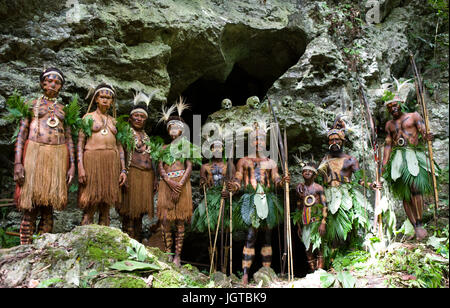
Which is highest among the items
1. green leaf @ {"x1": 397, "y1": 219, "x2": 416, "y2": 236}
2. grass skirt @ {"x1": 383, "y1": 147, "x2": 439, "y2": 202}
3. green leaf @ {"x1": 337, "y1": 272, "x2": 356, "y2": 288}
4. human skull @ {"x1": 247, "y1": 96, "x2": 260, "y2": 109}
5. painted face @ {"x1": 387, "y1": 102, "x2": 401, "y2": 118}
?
human skull @ {"x1": 247, "y1": 96, "x2": 260, "y2": 109}

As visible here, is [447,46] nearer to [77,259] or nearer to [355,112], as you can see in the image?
[355,112]

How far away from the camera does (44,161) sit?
4.32 metres

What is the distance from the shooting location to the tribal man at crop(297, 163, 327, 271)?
516 cm

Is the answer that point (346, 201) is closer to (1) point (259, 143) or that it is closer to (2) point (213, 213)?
(1) point (259, 143)

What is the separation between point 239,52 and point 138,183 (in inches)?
151

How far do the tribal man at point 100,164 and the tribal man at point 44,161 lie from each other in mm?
173

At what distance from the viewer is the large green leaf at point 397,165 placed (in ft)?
16.5

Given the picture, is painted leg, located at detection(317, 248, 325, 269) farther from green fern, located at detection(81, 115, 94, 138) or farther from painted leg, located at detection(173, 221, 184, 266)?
green fern, located at detection(81, 115, 94, 138)

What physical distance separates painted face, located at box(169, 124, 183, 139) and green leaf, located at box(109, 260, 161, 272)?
2597mm

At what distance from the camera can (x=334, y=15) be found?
7551 mm

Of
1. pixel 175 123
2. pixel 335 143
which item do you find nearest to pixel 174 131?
pixel 175 123

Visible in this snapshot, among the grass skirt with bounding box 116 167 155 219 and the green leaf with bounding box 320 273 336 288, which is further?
the grass skirt with bounding box 116 167 155 219

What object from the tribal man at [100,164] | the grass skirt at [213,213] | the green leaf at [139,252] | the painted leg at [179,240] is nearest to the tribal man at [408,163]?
the grass skirt at [213,213]

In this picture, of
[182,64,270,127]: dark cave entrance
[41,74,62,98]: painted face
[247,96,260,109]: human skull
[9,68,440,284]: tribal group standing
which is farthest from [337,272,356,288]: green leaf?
[182,64,270,127]: dark cave entrance
